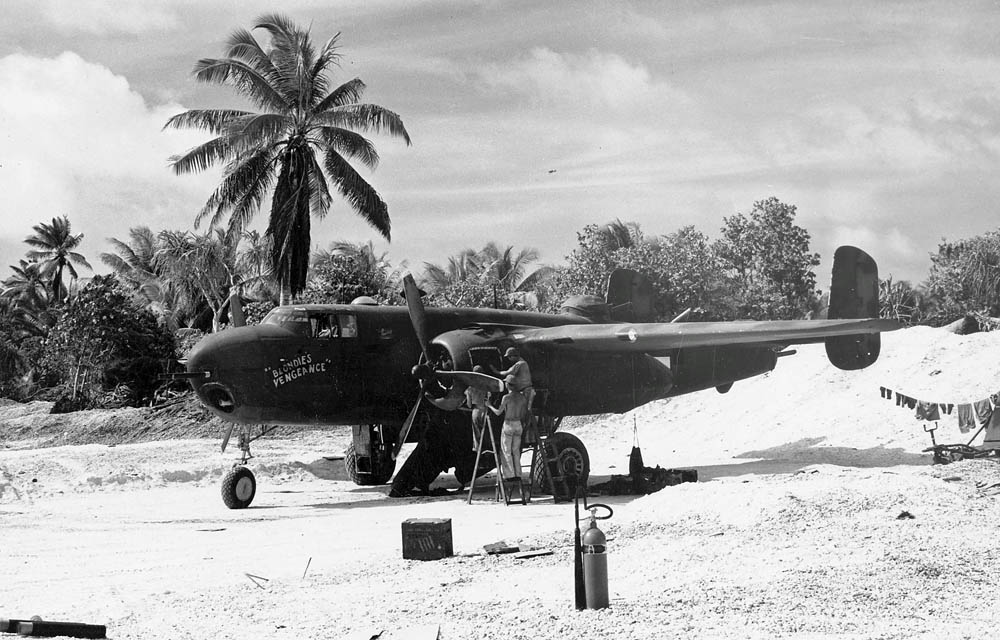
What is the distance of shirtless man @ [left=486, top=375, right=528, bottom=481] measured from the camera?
52.2 feet

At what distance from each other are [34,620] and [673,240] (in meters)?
36.5

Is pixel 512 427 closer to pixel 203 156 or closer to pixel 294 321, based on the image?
pixel 294 321

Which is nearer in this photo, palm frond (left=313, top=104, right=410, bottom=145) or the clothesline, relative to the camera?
the clothesline

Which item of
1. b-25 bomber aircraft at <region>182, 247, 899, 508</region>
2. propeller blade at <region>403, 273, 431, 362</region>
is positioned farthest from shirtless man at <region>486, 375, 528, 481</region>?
propeller blade at <region>403, 273, 431, 362</region>

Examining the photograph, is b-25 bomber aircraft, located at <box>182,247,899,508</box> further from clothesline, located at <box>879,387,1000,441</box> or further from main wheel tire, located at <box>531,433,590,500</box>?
clothesline, located at <box>879,387,1000,441</box>

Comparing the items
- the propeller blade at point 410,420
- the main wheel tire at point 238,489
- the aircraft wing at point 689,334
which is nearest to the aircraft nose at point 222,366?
the main wheel tire at point 238,489

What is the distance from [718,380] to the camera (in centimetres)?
2134

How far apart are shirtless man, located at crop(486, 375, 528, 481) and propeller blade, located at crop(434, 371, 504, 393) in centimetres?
29

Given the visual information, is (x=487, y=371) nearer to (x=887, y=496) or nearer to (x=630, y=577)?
(x=887, y=496)

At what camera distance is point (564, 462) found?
55.6ft

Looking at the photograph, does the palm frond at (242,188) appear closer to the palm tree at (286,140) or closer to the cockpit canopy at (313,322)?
the palm tree at (286,140)

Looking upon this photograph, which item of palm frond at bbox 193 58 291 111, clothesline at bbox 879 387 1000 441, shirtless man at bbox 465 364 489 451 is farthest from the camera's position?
palm frond at bbox 193 58 291 111

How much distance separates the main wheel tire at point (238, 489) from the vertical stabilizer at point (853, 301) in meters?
10.8

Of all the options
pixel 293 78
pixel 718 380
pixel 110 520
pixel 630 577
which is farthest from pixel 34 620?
pixel 293 78
